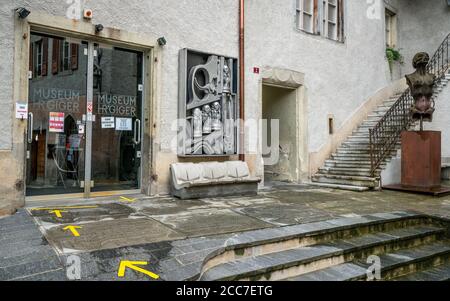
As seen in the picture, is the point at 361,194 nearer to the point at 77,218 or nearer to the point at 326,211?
the point at 326,211

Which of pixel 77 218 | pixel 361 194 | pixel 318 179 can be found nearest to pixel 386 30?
pixel 318 179

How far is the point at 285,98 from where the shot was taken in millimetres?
9664

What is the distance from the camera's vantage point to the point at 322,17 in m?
9.82

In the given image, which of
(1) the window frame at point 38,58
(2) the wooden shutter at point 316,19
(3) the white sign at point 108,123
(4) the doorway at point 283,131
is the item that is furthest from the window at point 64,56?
(2) the wooden shutter at point 316,19

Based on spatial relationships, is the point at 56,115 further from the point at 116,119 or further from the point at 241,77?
the point at 241,77

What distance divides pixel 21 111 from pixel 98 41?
5.71 ft

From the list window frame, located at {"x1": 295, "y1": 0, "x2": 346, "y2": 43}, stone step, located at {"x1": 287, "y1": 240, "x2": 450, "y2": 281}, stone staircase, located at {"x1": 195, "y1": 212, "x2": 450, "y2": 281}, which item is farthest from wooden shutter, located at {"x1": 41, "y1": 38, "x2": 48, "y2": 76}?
window frame, located at {"x1": 295, "y1": 0, "x2": 346, "y2": 43}

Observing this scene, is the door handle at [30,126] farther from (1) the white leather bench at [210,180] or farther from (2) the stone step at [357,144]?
(2) the stone step at [357,144]

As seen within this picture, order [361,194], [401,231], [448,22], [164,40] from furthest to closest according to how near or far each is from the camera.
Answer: [448,22], [361,194], [164,40], [401,231]

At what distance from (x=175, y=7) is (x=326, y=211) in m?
4.55

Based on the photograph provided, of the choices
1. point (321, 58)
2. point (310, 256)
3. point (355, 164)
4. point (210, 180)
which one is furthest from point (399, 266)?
point (321, 58)

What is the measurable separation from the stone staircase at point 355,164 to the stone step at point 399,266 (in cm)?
353

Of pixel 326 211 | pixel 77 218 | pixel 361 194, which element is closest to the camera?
pixel 77 218

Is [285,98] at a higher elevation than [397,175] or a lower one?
higher
